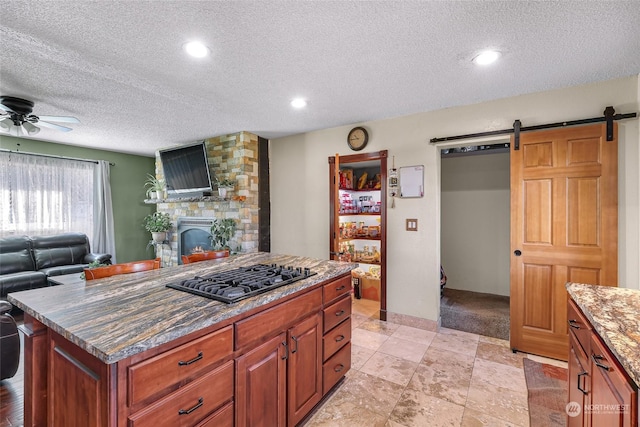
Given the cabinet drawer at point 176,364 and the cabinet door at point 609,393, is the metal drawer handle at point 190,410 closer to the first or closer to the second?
the cabinet drawer at point 176,364

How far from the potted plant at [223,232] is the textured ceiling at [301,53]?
5.36ft

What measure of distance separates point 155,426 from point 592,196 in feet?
11.2

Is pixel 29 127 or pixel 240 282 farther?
pixel 29 127

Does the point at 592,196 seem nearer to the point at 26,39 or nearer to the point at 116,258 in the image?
the point at 26,39

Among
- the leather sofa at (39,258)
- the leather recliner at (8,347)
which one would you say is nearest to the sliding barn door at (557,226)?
the leather recliner at (8,347)

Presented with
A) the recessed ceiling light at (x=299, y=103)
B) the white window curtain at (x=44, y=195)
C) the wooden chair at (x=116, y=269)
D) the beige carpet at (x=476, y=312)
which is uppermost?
the recessed ceiling light at (x=299, y=103)

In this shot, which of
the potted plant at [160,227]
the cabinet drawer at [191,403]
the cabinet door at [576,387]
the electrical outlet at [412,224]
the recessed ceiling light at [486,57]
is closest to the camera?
the cabinet drawer at [191,403]

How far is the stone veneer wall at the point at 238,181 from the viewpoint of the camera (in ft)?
13.7

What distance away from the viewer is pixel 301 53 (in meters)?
2.05

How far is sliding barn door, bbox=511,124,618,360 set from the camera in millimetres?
2439

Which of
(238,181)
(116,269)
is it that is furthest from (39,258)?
(116,269)

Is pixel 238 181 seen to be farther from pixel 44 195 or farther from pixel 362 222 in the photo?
pixel 44 195

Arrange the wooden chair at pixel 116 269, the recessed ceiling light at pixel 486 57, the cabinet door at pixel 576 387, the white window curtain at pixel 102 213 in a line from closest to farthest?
1. the cabinet door at pixel 576 387
2. the wooden chair at pixel 116 269
3. the recessed ceiling light at pixel 486 57
4. the white window curtain at pixel 102 213

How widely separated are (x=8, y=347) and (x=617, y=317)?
3841 mm
